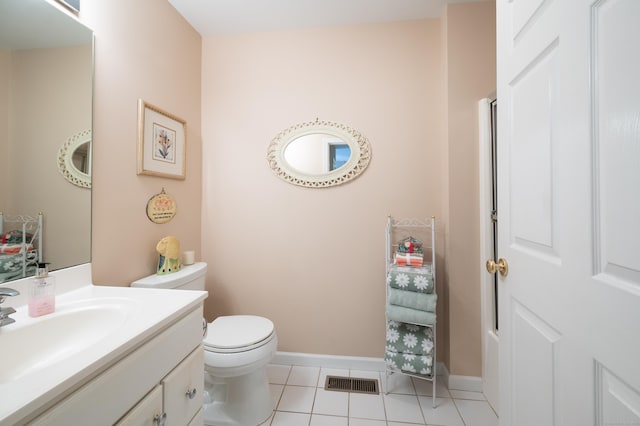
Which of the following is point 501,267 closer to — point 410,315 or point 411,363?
point 410,315

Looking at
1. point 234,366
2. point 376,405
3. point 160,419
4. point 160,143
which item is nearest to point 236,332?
point 234,366

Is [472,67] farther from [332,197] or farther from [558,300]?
[558,300]

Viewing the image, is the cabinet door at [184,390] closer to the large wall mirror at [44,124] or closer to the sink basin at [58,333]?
the sink basin at [58,333]

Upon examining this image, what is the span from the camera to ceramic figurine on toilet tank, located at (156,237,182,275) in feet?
4.76

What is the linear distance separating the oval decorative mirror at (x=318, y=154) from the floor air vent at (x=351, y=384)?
131 cm

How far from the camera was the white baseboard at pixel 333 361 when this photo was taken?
1778 millimetres

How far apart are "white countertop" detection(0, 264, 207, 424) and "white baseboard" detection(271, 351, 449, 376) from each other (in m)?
1.17

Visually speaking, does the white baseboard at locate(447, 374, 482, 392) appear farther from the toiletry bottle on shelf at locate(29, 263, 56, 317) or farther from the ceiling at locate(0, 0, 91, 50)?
the ceiling at locate(0, 0, 91, 50)

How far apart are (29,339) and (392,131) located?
1954mm

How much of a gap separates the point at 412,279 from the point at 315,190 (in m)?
0.87

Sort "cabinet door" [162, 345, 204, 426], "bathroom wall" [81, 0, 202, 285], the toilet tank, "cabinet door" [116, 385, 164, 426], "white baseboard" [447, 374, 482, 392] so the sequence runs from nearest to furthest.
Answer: "cabinet door" [116, 385, 164, 426] < "cabinet door" [162, 345, 204, 426] < "bathroom wall" [81, 0, 202, 285] < the toilet tank < "white baseboard" [447, 374, 482, 392]

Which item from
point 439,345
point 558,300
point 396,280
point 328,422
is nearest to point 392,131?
point 396,280

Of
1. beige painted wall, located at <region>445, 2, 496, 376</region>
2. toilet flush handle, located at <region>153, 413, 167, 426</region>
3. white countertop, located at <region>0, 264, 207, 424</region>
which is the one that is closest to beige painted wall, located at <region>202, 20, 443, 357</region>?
beige painted wall, located at <region>445, 2, 496, 376</region>

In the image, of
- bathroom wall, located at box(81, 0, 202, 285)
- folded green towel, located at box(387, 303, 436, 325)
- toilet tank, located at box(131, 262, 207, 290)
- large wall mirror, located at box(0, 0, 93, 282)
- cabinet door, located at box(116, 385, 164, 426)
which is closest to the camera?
cabinet door, located at box(116, 385, 164, 426)
